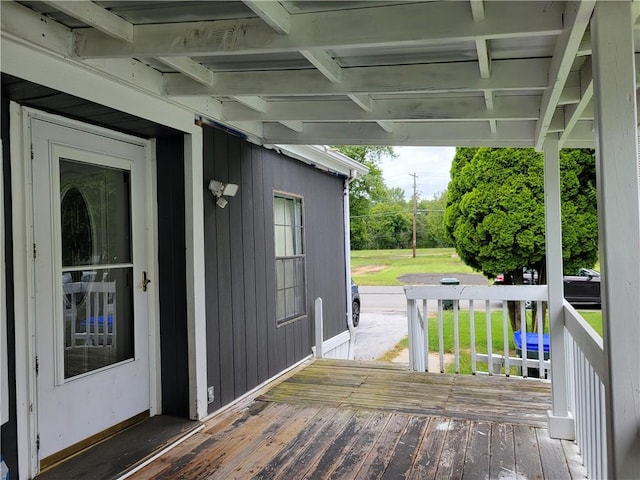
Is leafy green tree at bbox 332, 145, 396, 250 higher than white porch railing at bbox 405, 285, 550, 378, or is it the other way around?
leafy green tree at bbox 332, 145, 396, 250

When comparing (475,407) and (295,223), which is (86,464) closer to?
(475,407)

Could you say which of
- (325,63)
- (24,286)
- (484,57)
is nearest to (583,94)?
(484,57)

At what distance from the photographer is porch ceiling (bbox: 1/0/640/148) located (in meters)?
1.94

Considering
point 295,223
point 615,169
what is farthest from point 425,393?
point 615,169

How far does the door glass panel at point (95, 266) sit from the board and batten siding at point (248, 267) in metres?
0.60

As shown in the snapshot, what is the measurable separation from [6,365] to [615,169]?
2736 mm

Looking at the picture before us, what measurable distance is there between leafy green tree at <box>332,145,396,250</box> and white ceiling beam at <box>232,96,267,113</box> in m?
21.4

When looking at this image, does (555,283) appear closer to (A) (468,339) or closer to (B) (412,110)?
(B) (412,110)

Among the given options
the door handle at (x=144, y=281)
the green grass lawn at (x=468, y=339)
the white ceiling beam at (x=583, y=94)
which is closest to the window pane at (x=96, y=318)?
the door handle at (x=144, y=281)

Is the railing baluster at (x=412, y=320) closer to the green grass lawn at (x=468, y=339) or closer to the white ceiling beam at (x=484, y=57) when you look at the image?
the green grass lawn at (x=468, y=339)

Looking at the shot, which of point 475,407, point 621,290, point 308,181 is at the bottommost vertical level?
point 475,407

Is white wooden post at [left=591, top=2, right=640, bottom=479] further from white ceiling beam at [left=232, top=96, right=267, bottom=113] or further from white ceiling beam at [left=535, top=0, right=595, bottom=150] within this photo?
white ceiling beam at [left=232, top=96, right=267, bottom=113]

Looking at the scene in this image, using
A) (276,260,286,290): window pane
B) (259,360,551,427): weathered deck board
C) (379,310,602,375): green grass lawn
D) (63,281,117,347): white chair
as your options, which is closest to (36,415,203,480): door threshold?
(63,281,117,347): white chair

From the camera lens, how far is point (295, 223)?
18.1 ft
